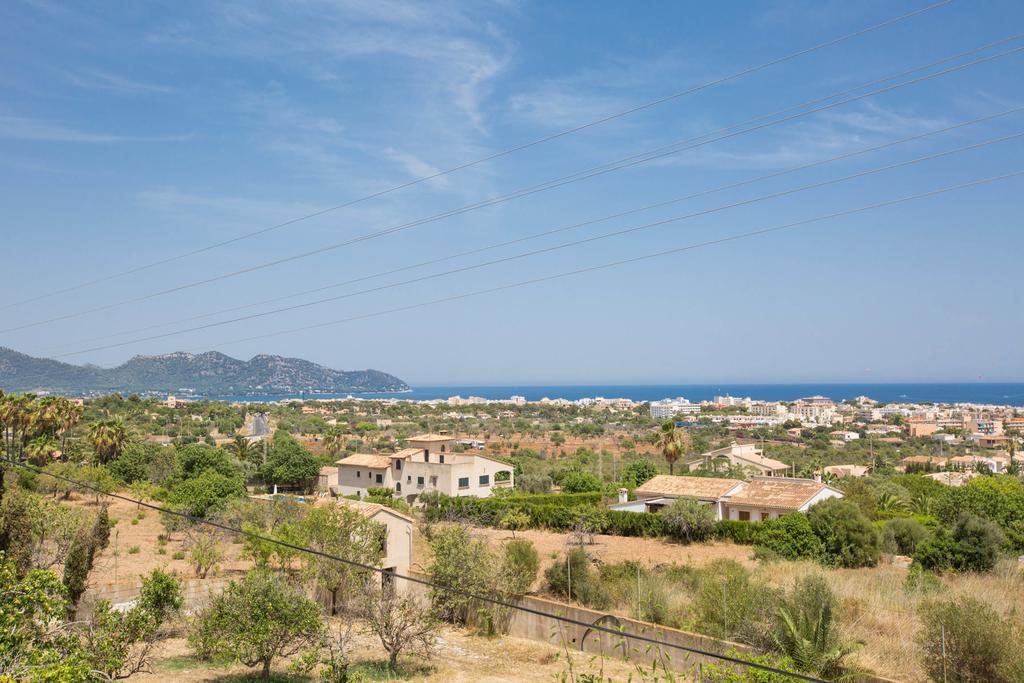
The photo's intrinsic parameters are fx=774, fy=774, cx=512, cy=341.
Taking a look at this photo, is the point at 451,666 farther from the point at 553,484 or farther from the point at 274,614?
the point at 553,484

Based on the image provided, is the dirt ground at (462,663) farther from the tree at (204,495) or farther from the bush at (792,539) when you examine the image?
the tree at (204,495)

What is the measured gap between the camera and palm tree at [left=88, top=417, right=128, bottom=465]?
46281mm

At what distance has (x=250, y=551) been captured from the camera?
24906 mm

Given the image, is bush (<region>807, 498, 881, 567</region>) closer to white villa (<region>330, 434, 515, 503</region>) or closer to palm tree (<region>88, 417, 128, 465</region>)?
white villa (<region>330, 434, 515, 503</region>)

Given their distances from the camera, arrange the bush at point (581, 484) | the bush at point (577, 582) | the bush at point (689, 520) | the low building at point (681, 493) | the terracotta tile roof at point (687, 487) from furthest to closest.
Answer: the bush at point (581, 484) < the terracotta tile roof at point (687, 487) < the low building at point (681, 493) < the bush at point (689, 520) < the bush at point (577, 582)

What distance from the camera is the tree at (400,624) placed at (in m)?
17.6

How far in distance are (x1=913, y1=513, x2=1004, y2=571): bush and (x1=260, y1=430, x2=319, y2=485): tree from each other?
39395 mm

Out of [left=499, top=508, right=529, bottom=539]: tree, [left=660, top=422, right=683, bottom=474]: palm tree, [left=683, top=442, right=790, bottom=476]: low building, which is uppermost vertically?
[left=660, top=422, right=683, bottom=474]: palm tree

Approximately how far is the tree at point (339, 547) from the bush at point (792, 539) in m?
14.8

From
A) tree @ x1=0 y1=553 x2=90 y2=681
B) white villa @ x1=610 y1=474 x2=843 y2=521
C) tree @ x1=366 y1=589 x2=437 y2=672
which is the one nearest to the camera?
tree @ x1=0 y1=553 x2=90 y2=681

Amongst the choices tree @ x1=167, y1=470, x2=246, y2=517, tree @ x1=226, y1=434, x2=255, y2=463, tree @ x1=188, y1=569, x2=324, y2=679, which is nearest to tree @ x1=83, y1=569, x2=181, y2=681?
tree @ x1=188, y1=569, x2=324, y2=679

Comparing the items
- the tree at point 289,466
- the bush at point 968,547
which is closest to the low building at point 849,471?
the bush at point 968,547

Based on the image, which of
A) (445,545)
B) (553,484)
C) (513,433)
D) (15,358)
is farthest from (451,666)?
(15,358)

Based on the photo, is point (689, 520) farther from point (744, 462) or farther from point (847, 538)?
point (744, 462)
